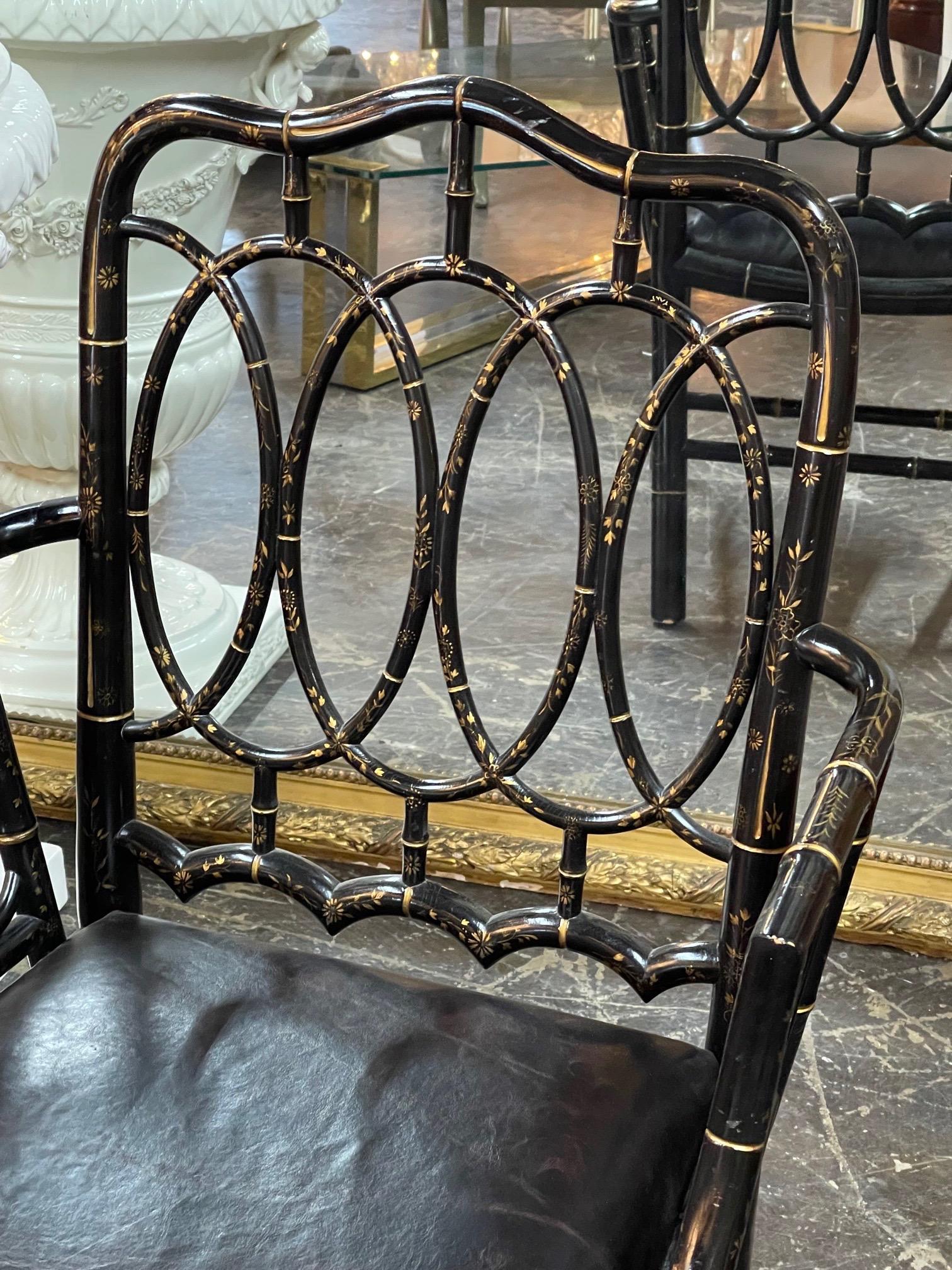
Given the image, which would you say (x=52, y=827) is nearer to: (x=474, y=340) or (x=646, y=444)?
(x=474, y=340)

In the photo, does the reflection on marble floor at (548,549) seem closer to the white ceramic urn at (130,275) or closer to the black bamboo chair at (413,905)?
the white ceramic urn at (130,275)

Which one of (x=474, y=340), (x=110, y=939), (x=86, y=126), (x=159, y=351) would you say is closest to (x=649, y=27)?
(x=474, y=340)

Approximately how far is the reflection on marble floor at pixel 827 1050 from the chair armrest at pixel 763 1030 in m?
0.58

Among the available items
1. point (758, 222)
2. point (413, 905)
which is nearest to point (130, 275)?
point (758, 222)

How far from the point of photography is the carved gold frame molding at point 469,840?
135cm

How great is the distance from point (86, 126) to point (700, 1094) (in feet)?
3.61

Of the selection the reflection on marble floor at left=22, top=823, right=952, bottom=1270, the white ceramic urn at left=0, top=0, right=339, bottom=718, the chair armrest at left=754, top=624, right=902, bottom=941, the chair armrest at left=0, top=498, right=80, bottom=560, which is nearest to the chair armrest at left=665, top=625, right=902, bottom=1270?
the chair armrest at left=754, top=624, right=902, bottom=941

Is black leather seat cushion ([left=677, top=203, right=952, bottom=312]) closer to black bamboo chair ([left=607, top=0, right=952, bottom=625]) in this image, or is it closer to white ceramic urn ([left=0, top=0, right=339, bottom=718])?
black bamboo chair ([left=607, top=0, right=952, bottom=625])

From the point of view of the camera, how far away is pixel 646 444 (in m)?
0.75

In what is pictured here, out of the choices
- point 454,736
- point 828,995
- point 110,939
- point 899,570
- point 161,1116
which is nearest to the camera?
point 161,1116

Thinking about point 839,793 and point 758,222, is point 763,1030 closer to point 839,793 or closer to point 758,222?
point 839,793

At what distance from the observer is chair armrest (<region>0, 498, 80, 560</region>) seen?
0.82 meters

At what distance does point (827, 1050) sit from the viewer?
1.27 m

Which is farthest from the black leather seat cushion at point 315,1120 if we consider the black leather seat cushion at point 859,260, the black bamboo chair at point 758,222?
the black leather seat cushion at point 859,260
